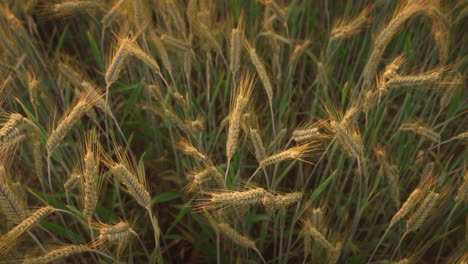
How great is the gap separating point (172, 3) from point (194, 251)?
4.36 ft

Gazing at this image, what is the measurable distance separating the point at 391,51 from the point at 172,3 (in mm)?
1514

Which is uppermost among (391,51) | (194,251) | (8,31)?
(8,31)

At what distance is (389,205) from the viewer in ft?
7.23

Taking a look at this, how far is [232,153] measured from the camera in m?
1.50

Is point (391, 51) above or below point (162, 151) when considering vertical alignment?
above

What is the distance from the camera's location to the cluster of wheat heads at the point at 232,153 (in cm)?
156

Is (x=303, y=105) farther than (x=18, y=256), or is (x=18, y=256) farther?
(x=303, y=105)

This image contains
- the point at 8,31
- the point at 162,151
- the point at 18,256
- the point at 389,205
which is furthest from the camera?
the point at 162,151

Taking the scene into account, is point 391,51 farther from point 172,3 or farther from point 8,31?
point 8,31

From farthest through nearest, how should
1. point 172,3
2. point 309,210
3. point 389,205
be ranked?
point 389,205 → point 172,3 → point 309,210

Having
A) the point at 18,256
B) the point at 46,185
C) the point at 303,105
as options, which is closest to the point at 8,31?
the point at 46,185

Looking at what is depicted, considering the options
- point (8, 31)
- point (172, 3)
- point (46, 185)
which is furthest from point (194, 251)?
point (8, 31)

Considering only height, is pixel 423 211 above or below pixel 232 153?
below

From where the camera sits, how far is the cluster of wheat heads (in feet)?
5.12
